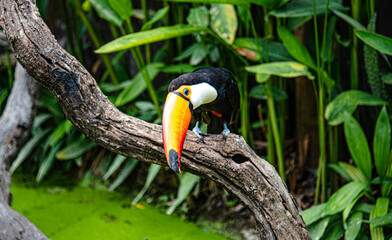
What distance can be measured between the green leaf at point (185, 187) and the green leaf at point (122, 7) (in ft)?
2.72

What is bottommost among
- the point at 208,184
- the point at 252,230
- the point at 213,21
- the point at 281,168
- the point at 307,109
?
the point at 252,230

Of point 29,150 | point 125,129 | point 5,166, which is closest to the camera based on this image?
point 125,129

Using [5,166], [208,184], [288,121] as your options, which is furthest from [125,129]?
[288,121]

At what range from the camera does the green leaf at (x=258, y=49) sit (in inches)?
73.6

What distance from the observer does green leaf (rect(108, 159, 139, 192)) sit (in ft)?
8.02

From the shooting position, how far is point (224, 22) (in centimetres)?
185

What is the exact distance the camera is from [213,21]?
189 cm

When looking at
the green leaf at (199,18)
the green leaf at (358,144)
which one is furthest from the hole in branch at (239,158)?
the green leaf at (199,18)

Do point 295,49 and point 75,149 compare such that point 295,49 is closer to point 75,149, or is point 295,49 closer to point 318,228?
point 318,228

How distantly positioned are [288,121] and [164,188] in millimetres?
825

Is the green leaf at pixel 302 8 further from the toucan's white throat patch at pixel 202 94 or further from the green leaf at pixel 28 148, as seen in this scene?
the green leaf at pixel 28 148

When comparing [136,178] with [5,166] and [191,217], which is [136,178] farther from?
[5,166]

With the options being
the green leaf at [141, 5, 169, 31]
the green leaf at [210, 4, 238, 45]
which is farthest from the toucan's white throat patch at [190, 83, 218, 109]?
the green leaf at [141, 5, 169, 31]

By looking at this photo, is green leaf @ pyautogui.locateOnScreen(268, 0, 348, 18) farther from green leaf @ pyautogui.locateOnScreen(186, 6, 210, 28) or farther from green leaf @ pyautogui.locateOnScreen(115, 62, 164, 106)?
green leaf @ pyautogui.locateOnScreen(115, 62, 164, 106)
